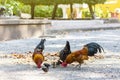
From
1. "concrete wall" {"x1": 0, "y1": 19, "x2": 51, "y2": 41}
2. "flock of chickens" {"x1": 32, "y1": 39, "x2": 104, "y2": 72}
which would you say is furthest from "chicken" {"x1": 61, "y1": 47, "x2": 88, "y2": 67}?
"concrete wall" {"x1": 0, "y1": 19, "x2": 51, "y2": 41}

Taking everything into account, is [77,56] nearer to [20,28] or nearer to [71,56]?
[71,56]

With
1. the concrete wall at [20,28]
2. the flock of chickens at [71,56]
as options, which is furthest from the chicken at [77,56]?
the concrete wall at [20,28]

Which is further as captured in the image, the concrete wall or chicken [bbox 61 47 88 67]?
the concrete wall

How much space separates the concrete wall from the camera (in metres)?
12.7

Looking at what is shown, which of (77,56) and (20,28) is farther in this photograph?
(20,28)

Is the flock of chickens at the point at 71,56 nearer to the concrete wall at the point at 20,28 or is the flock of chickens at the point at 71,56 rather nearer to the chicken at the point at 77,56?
the chicken at the point at 77,56

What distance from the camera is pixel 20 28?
44.0ft

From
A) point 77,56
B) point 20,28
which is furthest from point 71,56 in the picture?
point 20,28

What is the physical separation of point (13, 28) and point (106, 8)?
1670 cm

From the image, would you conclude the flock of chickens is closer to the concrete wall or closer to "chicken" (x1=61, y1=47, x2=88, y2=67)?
"chicken" (x1=61, y1=47, x2=88, y2=67)

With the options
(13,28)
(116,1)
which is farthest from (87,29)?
(116,1)

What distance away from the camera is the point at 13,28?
42.9 ft

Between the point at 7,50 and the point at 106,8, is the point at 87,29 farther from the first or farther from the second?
the point at 106,8

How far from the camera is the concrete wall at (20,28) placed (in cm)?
1269
